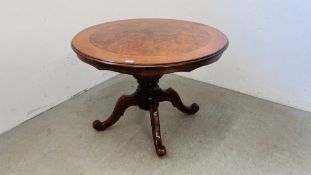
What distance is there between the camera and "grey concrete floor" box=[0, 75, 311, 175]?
4.33 feet

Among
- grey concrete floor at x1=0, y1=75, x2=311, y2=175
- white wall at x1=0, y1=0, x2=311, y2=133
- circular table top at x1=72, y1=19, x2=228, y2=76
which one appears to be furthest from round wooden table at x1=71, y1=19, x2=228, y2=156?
white wall at x1=0, y1=0, x2=311, y2=133

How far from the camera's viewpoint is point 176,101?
162cm

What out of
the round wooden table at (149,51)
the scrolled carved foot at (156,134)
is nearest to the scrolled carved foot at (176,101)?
the round wooden table at (149,51)

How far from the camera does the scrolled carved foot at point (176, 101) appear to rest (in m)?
1.55

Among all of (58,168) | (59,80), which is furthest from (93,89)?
(58,168)

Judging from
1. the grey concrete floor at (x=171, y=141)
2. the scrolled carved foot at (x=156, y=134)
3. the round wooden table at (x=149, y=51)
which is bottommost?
the grey concrete floor at (x=171, y=141)

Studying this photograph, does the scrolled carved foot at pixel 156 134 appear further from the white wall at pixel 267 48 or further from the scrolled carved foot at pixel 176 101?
the white wall at pixel 267 48

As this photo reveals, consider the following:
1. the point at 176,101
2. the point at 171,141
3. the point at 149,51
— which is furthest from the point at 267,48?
the point at 149,51

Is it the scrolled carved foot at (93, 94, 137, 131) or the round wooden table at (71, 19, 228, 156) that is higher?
the round wooden table at (71, 19, 228, 156)

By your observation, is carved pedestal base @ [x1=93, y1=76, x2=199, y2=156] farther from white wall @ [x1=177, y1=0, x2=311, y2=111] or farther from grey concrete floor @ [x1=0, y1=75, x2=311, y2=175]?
white wall @ [x1=177, y1=0, x2=311, y2=111]

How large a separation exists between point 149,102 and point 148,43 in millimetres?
338

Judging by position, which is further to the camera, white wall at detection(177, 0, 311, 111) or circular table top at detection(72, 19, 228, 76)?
white wall at detection(177, 0, 311, 111)

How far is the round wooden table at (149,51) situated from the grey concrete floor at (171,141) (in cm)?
10

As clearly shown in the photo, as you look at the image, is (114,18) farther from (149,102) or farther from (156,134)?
(156,134)
